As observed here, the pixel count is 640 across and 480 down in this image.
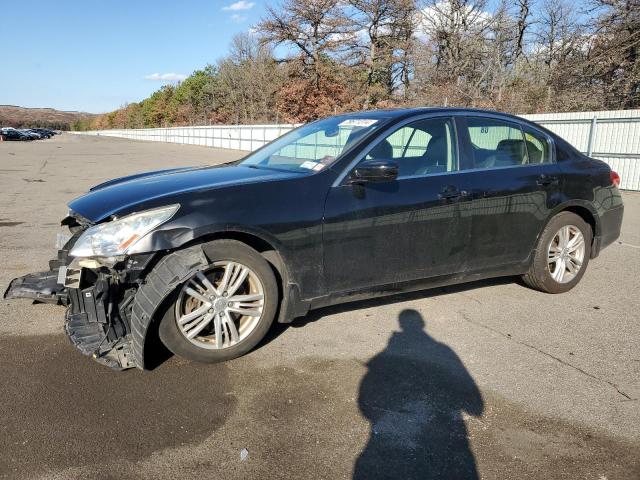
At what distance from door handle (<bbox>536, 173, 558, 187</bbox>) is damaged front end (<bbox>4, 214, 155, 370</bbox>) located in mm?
3382

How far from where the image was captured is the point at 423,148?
418 cm

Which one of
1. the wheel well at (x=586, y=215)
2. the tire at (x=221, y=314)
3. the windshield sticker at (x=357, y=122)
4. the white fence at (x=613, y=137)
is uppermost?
A: the white fence at (x=613, y=137)

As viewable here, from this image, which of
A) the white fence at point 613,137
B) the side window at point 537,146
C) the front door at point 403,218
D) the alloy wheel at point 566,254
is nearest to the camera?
the front door at point 403,218

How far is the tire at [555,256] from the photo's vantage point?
4.70 meters

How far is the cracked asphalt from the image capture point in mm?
2438

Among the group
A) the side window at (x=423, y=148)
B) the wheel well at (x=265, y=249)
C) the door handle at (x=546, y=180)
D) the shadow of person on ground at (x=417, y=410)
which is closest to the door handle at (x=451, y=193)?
the side window at (x=423, y=148)

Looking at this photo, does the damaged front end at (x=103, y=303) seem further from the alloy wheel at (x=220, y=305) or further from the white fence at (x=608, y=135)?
the white fence at (x=608, y=135)

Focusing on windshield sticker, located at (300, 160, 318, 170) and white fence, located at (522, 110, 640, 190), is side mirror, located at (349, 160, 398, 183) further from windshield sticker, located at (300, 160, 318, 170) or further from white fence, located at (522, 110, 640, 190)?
white fence, located at (522, 110, 640, 190)

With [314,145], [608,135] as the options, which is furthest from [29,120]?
[314,145]

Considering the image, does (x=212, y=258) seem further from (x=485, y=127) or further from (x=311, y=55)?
(x=311, y=55)

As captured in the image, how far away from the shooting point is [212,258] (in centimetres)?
323

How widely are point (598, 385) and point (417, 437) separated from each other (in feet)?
4.53

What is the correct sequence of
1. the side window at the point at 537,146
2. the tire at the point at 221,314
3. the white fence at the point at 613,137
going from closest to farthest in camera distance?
1. the tire at the point at 221,314
2. the side window at the point at 537,146
3. the white fence at the point at 613,137

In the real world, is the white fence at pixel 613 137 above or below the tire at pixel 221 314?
above
